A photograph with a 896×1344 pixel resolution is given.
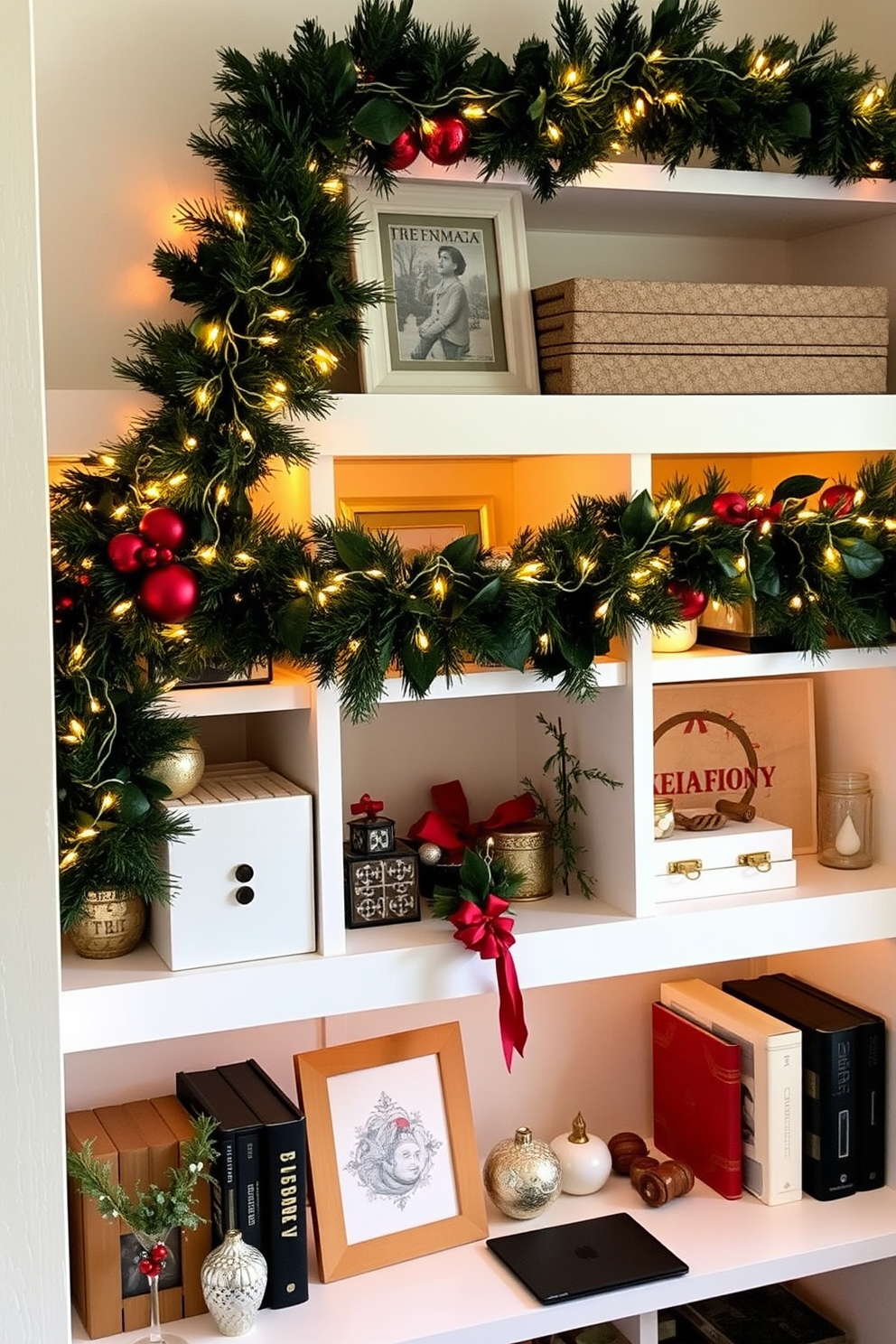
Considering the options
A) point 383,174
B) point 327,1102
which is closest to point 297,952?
point 327,1102

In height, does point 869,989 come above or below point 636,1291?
above

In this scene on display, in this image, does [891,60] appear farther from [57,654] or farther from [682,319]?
[57,654]

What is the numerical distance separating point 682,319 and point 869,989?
1027 millimetres

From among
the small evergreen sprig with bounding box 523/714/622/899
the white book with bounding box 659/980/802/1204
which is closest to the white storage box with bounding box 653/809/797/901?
the small evergreen sprig with bounding box 523/714/622/899

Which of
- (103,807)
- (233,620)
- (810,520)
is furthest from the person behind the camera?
(810,520)

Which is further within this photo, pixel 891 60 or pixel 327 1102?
pixel 891 60

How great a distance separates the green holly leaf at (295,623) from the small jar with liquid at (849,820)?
0.90 m

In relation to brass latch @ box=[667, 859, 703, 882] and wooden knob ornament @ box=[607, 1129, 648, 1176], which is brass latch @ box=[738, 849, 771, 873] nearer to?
brass latch @ box=[667, 859, 703, 882]

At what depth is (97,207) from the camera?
6.05 feet

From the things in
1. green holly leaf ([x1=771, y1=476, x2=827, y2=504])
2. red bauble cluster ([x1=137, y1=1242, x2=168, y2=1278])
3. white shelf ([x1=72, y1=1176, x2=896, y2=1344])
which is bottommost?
white shelf ([x1=72, y1=1176, x2=896, y2=1344])

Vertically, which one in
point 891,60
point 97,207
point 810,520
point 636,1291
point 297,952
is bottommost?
point 636,1291

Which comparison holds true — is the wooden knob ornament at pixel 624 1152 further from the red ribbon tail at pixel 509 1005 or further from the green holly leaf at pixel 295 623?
the green holly leaf at pixel 295 623

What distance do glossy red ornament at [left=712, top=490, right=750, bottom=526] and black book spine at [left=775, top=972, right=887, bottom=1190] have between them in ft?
2.59

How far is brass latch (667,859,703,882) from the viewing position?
1.96 metres
